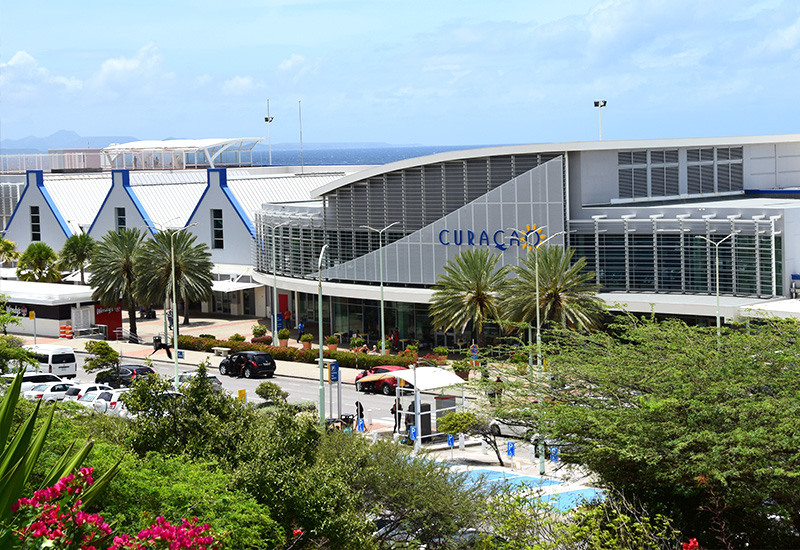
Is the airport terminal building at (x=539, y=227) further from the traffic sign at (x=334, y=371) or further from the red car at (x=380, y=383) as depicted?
the traffic sign at (x=334, y=371)

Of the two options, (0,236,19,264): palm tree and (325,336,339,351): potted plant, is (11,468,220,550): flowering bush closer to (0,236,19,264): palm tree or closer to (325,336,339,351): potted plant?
(325,336,339,351): potted plant

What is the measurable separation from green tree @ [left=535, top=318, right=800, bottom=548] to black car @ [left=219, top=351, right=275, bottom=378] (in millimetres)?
31054

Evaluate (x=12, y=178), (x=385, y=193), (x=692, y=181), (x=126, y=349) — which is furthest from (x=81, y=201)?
(x=692, y=181)

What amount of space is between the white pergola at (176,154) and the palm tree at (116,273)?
125 feet

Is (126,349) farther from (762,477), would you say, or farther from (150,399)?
(762,477)

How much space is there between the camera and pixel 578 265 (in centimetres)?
4825

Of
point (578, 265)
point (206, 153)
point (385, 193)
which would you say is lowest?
point (578, 265)

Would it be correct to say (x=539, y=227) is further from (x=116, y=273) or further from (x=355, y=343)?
(x=116, y=273)

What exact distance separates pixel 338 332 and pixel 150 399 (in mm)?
44090

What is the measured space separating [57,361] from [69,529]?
1713 inches

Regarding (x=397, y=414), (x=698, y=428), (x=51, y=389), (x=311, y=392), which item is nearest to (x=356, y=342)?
(x=311, y=392)

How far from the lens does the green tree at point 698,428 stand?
19.4m

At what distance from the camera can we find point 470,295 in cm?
5219

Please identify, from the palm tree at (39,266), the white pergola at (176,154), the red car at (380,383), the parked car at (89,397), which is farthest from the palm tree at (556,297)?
the white pergola at (176,154)
